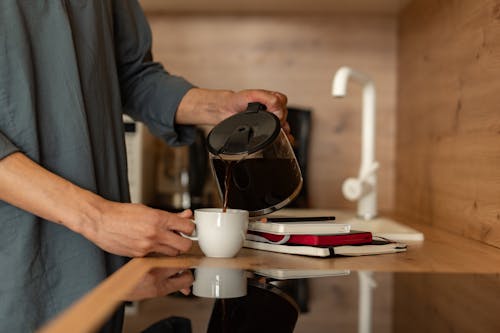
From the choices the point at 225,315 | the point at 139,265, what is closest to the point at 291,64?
the point at 139,265

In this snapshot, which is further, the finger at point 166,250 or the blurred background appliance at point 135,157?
the blurred background appliance at point 135,157

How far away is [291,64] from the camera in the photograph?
1.86 metres

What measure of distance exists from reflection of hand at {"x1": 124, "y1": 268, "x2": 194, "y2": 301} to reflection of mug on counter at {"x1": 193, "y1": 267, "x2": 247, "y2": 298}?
0.01 m

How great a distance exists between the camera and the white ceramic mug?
0.73 m

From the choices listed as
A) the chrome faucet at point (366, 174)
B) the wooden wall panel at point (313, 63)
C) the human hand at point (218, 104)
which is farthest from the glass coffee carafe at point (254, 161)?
the wooden wall panel at point (313, 63)

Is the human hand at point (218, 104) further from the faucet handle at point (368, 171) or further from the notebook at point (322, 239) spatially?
the faucet handle at point (368, 171)

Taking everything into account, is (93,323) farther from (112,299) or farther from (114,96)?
(114,96)

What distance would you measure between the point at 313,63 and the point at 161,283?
1.36m

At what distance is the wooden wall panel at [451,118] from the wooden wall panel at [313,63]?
10 centimetres

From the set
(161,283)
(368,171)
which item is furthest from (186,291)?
(368,171)

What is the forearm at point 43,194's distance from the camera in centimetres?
71

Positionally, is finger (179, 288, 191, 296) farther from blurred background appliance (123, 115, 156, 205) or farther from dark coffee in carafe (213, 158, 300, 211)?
blurred background appliance (123, 115, 156, 205)

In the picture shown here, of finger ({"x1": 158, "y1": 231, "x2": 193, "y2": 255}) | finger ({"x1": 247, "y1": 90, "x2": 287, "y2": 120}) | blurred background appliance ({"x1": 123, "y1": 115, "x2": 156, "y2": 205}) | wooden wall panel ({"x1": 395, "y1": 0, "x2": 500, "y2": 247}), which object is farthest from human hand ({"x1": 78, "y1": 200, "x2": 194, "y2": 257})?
blurred background appliance ({"x1": 123, "y1": 115, "x2": 156, "y2": 205})

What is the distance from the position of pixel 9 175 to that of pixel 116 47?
18.1 inches
